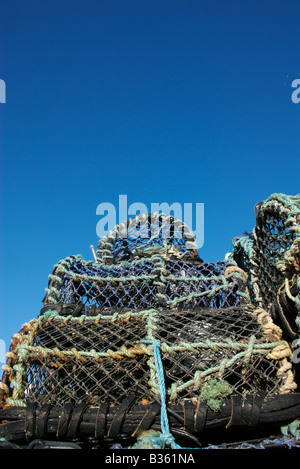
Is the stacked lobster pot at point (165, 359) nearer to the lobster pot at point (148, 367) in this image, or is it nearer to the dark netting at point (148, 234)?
the lobster pot at point (148, 367)

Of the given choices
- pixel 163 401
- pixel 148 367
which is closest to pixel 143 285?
pixel 148 367

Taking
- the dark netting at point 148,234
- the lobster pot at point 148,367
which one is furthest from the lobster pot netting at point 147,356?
the dark netting at point 148,234

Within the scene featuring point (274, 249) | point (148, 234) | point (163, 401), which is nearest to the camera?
point (163, 401)

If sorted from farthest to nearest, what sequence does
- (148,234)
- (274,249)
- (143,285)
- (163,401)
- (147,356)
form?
(148,234) < (143,285) < (274,249) < (147,356) < (163,401)

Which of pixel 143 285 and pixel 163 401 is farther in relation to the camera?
pixel 143 285

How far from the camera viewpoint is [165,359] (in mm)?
1868

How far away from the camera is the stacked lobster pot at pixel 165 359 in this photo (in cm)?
152

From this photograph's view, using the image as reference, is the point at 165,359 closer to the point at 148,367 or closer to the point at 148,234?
the point at 148,367

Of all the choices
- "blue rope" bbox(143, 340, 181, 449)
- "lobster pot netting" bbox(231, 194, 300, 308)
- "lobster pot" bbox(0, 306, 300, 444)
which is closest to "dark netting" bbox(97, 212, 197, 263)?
"lobster pot netting" bbox(231, 194, 300, 308)

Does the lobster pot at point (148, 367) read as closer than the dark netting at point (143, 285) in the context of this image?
Yes

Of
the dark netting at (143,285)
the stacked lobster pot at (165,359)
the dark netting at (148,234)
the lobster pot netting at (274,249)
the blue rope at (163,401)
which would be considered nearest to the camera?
the blue rope at (163,401)

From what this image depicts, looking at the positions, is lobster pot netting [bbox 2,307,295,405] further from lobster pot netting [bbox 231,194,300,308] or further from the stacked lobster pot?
lobster pot netting [bbox 231,194,300,308]

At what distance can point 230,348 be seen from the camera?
1.80 meters
